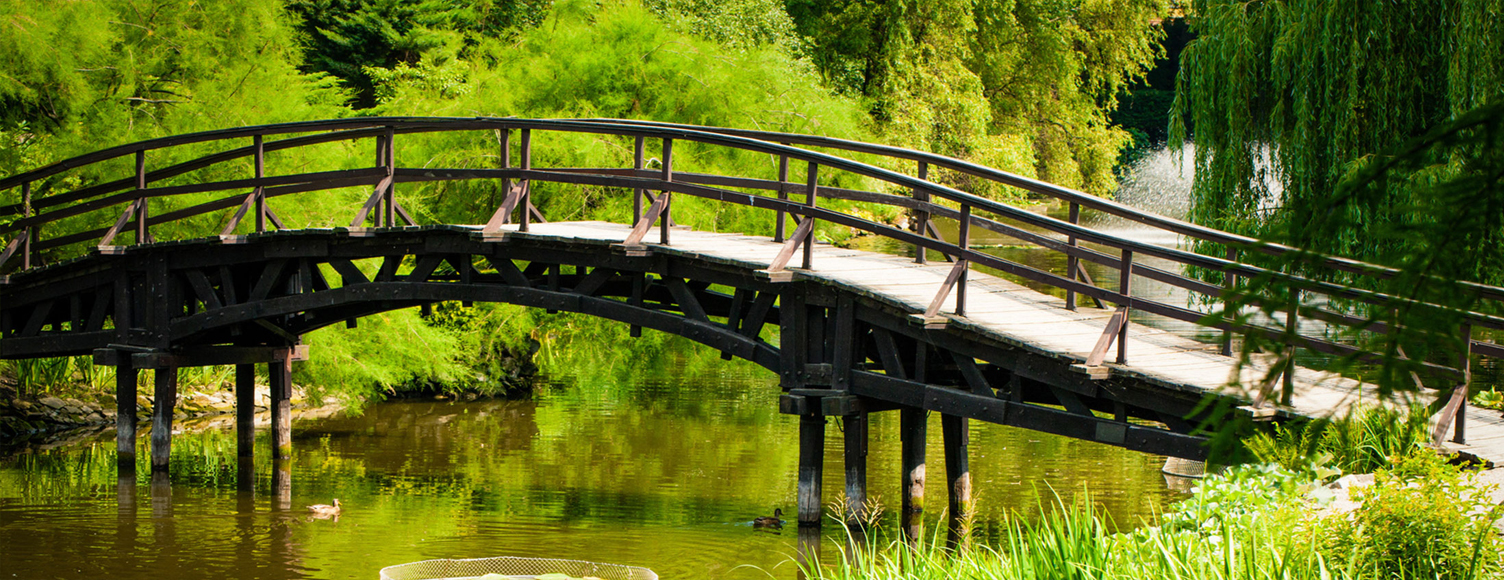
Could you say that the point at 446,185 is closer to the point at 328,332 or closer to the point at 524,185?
the point at 328,332

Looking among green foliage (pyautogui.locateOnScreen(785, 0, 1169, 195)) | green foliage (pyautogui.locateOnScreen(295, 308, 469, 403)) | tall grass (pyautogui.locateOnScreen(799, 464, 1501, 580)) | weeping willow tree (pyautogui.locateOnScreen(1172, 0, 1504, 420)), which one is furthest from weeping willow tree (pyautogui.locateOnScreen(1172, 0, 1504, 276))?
green foliage (pyautogui.locateOnScreen(785, 0, 1169, 195))

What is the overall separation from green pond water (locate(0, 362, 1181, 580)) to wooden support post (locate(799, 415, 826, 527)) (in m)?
0.22

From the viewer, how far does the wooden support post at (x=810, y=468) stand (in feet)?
36.7

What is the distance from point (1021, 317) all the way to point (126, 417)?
9.85 m

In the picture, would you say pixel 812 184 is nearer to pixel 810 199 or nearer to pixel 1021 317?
pixel 810 199

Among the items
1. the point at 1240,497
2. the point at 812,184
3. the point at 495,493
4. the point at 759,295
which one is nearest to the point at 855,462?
the point at 759,295

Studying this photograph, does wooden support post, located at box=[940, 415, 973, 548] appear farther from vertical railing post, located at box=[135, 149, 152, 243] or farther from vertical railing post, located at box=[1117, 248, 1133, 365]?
vertical railing post, located at box=[135, 149, 152, 243]

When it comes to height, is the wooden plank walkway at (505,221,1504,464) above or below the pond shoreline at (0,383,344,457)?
above

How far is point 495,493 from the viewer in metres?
13.5

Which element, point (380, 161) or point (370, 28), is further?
point (370, 28)

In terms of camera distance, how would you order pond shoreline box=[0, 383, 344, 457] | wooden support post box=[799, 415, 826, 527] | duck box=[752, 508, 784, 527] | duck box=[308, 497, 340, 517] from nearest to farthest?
wooden support post box=[799, 415, 826, 527] → duck box=[752, 508, 784, 527] → duck box=[308, 497, 340, 517] → pond shoreline box=[0, 383, 344, 457]

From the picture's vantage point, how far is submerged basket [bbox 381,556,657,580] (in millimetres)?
8547

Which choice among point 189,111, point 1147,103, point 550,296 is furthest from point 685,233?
point 1147,103

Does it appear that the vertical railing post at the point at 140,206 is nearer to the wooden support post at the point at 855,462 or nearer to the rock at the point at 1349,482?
the wooden support post at the point at 855,462
